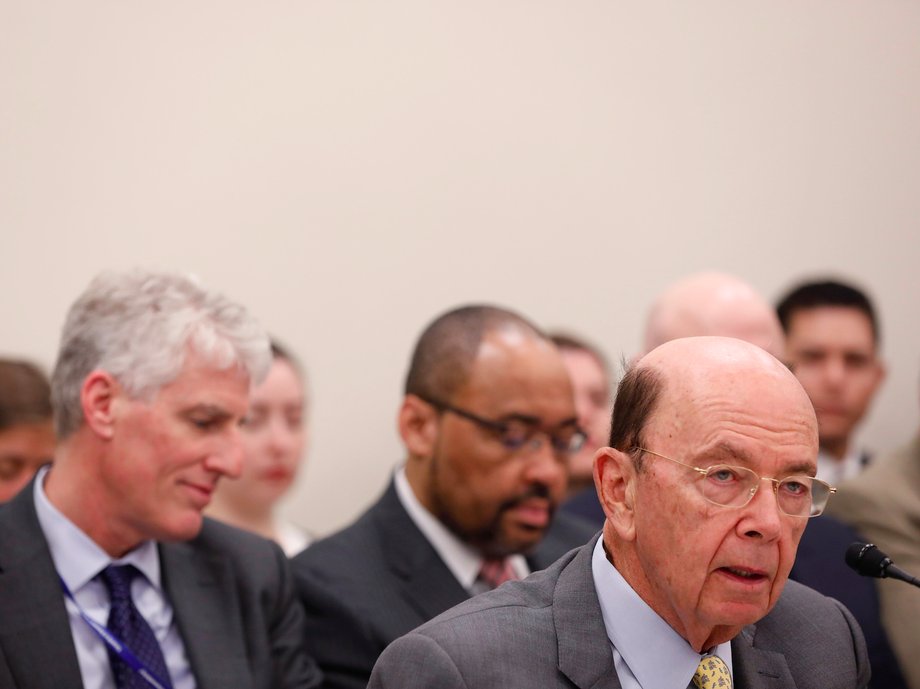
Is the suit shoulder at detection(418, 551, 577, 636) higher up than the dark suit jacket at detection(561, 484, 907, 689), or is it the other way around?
the suit shoulder at detection(418, 551, 577, 636)

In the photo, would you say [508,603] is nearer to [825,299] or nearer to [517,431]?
[517,431]

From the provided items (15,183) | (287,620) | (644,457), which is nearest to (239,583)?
(287,620)

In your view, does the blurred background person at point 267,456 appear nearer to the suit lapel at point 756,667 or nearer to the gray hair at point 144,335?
the gray hair at point 144,335

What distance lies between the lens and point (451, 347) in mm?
3205

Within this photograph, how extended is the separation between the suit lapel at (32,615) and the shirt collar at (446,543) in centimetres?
89

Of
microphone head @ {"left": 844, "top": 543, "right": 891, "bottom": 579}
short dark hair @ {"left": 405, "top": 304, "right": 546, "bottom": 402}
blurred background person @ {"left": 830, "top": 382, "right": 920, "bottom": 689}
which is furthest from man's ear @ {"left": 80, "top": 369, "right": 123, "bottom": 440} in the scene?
blurred background person @ {"left": 830, "top": 382, "right": 920, "bottom": 689}

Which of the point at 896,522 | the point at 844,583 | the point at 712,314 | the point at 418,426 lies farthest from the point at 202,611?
the point at 712,314

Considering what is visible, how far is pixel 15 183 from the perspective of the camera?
4199mm

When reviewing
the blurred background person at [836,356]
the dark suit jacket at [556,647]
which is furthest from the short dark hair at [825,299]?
the dark suit jacket at [556,647]

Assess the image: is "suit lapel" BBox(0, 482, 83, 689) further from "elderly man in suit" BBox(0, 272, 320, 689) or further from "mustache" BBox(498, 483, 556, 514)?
"mustache" BBox(498, 483, 556, 514)

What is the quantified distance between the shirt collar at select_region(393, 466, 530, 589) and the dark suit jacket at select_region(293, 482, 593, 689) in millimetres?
30

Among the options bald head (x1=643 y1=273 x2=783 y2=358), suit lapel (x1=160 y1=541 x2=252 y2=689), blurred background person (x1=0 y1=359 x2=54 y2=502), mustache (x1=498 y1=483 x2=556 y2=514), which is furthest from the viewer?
bald head (x1=643 y1=273 x2=783 y2=358)

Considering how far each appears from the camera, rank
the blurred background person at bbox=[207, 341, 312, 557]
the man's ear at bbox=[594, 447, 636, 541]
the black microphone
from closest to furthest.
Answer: the man's ear at bbox=[594, 447, 636, 541]
the black microphone
the blurred background person at bbox=[207, 341, 312, 557]

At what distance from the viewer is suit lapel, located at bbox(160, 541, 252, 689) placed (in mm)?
2625
